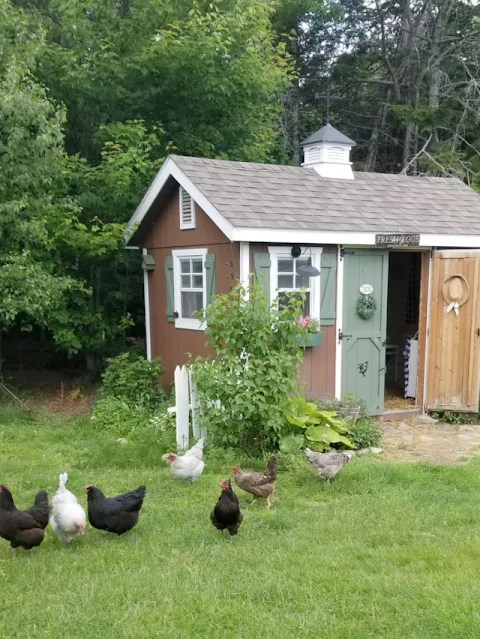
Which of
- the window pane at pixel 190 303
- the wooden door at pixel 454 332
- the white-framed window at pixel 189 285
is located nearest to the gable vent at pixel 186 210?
the white-framed window at pixel 189 285

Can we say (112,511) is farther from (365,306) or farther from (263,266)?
(365,306)

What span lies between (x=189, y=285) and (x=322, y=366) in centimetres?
241

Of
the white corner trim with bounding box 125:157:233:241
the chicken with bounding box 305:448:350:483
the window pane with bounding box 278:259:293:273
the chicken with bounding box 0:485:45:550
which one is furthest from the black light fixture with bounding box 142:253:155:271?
the chicken with bounding box 0:485:45:550

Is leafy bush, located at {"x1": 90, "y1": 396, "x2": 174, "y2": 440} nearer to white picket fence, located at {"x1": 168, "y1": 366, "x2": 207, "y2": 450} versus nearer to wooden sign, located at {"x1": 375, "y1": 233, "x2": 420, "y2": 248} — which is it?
white picket fence, located at {"x1": 168, "y1": 366, "x2": 207, "y2": 450}

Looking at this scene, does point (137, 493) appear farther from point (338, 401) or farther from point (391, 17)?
point (391, 17)

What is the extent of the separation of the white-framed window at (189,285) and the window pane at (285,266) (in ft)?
3.88

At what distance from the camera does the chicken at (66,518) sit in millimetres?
4355

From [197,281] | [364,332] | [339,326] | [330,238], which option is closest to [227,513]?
[339,326]

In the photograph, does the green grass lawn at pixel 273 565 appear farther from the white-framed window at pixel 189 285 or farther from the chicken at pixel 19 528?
the white-framed window at pixel 189 285

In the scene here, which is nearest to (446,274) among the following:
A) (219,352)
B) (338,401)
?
(338,401)

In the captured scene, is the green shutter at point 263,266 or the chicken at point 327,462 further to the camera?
the green shutter at point 263,266

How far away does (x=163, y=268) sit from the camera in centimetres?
966

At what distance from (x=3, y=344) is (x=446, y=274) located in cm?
994

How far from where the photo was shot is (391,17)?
1964 cm
